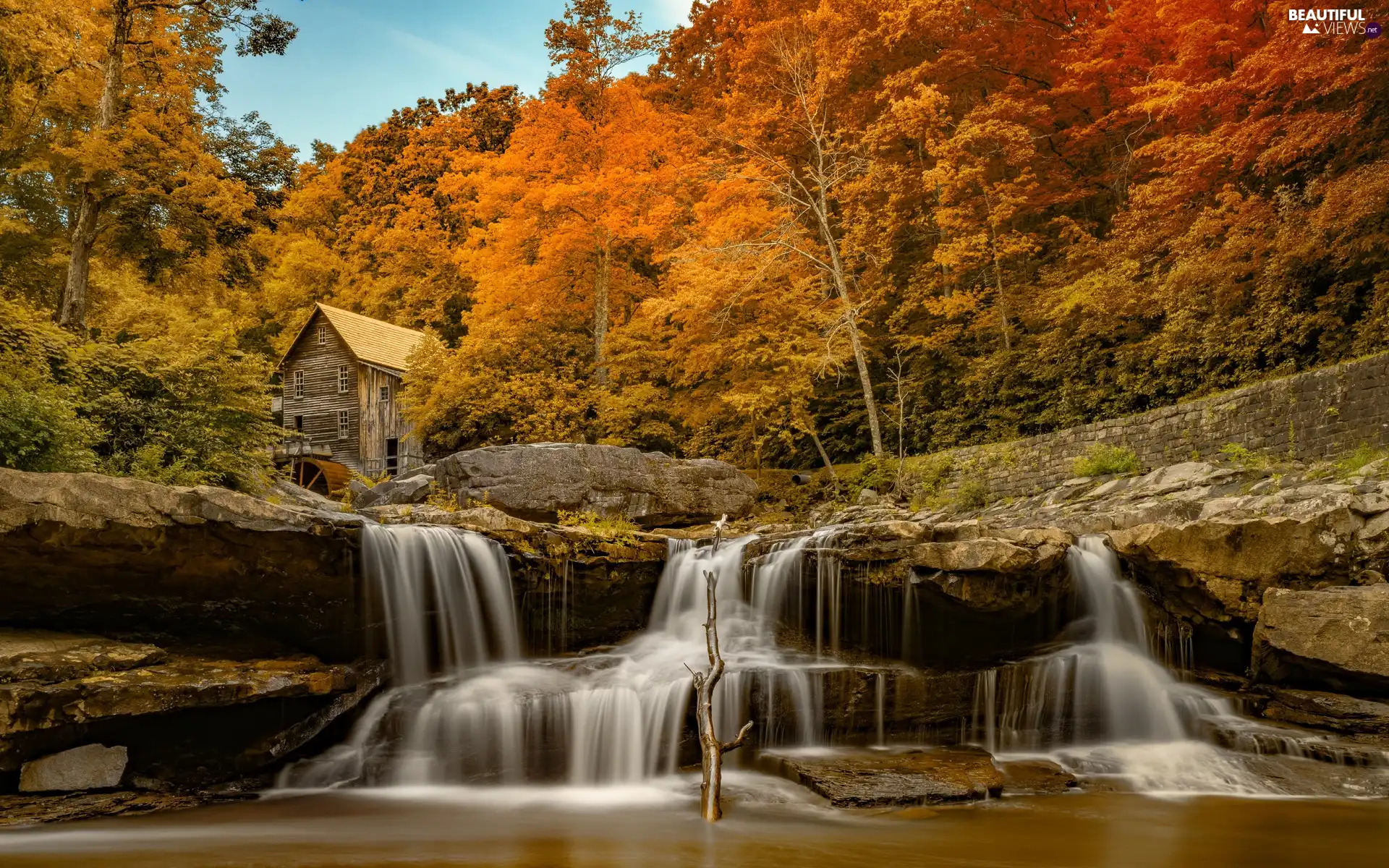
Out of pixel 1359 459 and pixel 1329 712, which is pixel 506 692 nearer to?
pixel 1329 712

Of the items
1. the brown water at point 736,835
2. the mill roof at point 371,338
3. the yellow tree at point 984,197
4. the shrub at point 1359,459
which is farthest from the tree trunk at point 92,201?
the shrub at point 1359,459

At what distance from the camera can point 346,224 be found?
3756cm

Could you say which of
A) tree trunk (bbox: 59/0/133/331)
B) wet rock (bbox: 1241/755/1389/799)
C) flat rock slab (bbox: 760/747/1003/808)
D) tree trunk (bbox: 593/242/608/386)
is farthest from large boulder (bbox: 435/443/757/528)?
wet rock (bbox: 1241/755/1389/799)

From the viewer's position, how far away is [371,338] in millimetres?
29062

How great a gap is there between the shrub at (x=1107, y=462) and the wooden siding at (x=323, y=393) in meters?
23.3

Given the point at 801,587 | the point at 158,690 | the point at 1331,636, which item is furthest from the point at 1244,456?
the point at 158,690

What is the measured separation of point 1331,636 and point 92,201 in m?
19.2

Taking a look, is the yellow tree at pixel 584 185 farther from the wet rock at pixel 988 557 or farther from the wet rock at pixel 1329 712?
the wet rock at pixel 1329 712

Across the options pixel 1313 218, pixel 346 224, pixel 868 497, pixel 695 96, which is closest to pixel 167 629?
pixel 868 497

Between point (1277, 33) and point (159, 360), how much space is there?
1711 centimetres

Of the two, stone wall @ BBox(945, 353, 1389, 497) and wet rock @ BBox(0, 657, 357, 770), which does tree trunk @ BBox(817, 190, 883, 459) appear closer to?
stone wall @ BBox(945, 353, 1389, 497)

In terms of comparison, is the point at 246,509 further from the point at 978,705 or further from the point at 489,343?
the point at 489,343

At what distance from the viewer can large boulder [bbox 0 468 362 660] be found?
22.5ft

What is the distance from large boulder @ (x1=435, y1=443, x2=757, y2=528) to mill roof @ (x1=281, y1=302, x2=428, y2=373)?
13943 millimetres
